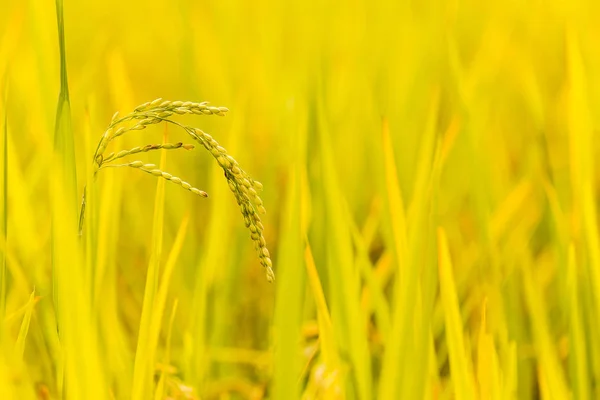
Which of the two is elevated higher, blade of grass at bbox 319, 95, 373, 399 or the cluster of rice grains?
the cluster of rice grains

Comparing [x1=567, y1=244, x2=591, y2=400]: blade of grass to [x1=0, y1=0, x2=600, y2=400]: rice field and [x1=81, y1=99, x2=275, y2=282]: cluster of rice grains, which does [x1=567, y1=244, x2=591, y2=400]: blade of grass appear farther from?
[x1=81, y1=99, x2=275, y2=282]: cluster of rice grains

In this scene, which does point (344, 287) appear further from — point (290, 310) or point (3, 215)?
point (3, 215)

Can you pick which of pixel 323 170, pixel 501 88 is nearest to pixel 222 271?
pixel 323 170

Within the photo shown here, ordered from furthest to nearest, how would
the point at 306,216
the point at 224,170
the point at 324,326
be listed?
the point at 306,216, the point at 324,326, the point at 224,170

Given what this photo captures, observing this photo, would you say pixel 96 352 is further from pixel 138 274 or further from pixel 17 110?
pixel 17 110

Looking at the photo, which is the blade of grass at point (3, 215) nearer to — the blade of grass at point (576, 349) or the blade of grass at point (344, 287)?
the blade of grass at point (344, 287)

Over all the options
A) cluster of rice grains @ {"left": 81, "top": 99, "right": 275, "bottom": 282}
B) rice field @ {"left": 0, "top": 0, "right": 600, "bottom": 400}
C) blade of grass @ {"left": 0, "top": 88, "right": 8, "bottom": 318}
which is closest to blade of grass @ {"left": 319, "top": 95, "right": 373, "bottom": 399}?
rice field @ {"left": 0, "top": 0, "right": 600, "bottom": 400}

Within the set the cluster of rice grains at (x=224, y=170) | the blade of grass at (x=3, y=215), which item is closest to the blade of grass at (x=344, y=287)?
the cluster of rice grains at (x=224, y=170)

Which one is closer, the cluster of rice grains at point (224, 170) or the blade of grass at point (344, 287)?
the cluster of rice grains at point (224, 170)

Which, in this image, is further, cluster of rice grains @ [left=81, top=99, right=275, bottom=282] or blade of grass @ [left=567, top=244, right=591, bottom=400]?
blade of grass @ [left=567, top=244, right=591, bottom=400]

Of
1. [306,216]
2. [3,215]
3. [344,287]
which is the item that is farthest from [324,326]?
[3,215]
